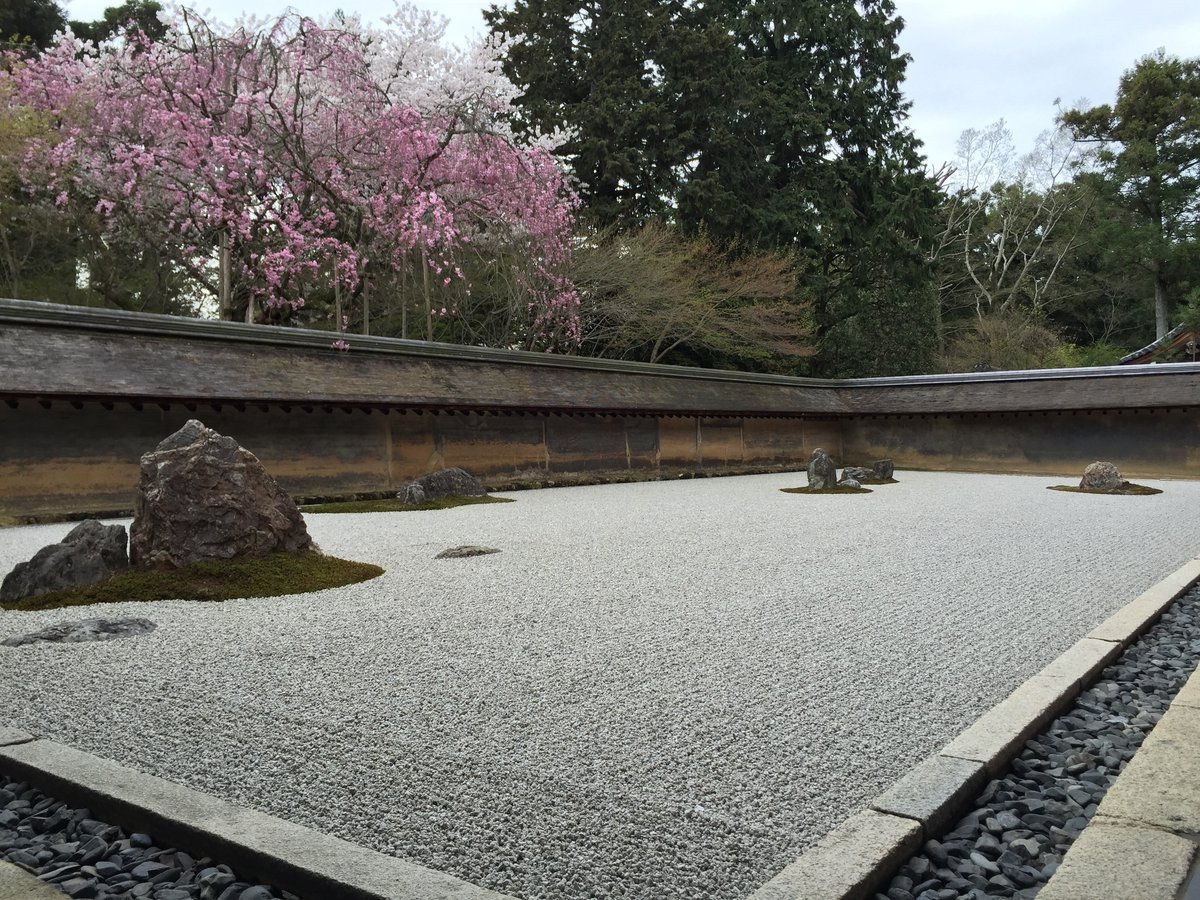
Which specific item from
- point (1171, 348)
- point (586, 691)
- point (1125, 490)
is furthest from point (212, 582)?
point (1171, 348)

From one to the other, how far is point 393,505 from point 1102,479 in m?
9.85

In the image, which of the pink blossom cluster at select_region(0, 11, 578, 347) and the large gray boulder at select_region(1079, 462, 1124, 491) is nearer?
the large gray boulder at select_region(1079, 462, 1124, 491)

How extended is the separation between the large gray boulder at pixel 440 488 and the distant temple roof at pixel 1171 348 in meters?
18.9

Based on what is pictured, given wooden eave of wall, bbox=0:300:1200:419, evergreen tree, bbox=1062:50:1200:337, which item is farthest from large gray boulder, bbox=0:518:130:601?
evergreen tree, bbox=1062:50:1200:337

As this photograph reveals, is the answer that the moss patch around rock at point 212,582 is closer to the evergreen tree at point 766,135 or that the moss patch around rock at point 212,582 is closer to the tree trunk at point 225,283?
the tree trunk at point 225,283

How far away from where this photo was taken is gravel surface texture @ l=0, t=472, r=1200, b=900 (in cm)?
205

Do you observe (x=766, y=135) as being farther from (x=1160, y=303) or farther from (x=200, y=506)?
(x=200, y=506)

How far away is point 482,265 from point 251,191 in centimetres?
528

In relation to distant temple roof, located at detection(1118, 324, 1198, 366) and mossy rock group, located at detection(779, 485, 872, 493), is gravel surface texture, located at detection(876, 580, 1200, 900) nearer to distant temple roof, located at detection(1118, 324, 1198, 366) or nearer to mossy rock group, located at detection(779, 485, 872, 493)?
mossy rock group, located at detection(779, 485, 872, 493)

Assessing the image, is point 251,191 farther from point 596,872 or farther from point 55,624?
point 596,872

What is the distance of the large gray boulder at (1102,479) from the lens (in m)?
12.0

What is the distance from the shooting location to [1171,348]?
23.1 metres

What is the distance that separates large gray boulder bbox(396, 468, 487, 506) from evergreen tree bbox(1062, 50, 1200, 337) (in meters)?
24.1

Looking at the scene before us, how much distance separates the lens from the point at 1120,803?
2127 millimetres
